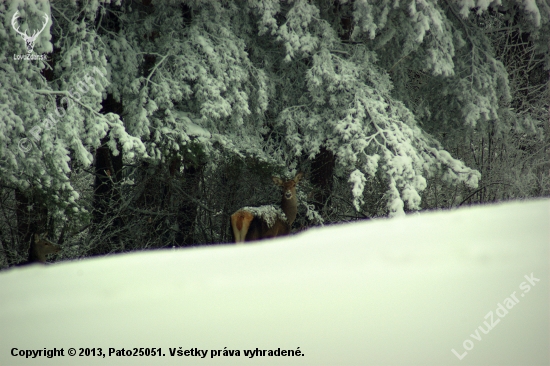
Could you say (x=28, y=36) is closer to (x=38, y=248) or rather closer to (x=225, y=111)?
(x=38, y=248)

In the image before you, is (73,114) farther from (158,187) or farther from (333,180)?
(333,180)

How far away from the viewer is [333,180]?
11.5 metres

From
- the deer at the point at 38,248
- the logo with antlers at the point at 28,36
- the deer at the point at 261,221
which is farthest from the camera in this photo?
the deer at the point at 261,221

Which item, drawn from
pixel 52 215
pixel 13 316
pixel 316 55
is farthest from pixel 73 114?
pixel 13 316

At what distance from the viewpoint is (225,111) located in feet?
30.5

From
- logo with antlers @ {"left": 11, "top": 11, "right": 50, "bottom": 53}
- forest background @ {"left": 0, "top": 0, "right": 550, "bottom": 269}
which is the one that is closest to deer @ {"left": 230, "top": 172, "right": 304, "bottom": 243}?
forest background @ {"left": 0, "top": 0, "right": 550, "bottom": 269}

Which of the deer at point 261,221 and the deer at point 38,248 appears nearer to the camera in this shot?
the deer at point 38,248

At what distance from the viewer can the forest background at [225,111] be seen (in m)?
8.53

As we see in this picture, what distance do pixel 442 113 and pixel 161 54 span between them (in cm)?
590

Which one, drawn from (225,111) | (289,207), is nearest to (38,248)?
(225,111)

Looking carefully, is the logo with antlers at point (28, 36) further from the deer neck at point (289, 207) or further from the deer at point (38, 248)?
the deer neck at point (289, 207)

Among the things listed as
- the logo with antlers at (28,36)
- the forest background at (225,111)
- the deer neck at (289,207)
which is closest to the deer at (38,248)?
the forest background at (225,111)

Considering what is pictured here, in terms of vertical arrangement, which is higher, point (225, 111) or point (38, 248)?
point (225, 111)

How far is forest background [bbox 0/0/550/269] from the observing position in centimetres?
853
